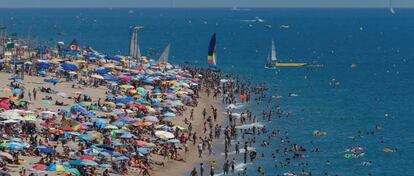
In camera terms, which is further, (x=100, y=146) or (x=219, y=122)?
(x=219, y=122)

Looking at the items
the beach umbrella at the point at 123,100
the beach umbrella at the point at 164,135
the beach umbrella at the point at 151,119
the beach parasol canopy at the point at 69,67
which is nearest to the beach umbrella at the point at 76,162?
the beach umbrella at the point at 164,135

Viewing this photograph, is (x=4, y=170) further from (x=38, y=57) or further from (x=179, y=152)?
(x=38, y=57)

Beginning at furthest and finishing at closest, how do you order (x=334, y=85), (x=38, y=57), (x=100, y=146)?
(x=334, y=85) < (x=38, y=57) < (x=100, y=146)

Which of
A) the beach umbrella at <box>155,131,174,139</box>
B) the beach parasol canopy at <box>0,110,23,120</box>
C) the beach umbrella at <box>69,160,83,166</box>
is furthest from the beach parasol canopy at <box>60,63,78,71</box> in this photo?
the beach umbrella at <box>69,160,83,166</box>

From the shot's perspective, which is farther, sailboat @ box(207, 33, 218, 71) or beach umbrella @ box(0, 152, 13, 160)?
sailboat @ box(207, 33, 218, 71)

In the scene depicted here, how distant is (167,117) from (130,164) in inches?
593

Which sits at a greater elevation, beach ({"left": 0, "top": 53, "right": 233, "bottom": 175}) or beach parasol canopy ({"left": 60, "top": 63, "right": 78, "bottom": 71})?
beach parasol canopy ({"left": 60, "top": 63, "right": 78, "bottom": 71})

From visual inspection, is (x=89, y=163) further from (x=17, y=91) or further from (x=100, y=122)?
(x=17, y=91)

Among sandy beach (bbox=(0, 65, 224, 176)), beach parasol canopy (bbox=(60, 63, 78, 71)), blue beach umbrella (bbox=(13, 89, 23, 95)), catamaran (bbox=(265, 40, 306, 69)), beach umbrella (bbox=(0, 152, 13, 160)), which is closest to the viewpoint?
beach umbrella (bbox=(0, 152, 13, 160))

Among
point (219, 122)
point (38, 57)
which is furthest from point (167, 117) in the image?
point (38, 57)

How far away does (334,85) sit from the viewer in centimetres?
9531

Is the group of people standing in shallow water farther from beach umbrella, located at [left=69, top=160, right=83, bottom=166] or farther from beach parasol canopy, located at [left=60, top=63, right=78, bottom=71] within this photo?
beach parasol canopy, located at [left=60, top=63, right=78, bottom=71]

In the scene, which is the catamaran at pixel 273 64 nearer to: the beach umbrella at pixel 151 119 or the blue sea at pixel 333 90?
the blue sea at pixel 333 90

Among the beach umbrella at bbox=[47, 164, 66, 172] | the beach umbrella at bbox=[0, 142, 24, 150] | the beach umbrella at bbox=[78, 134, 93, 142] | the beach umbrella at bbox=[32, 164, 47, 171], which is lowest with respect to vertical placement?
the beach umbrella at bbox=[32, 164, 47, 171]
